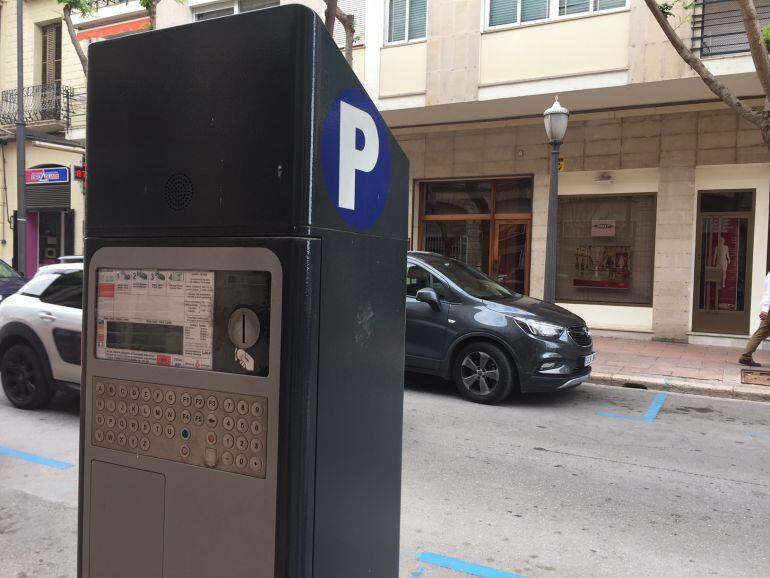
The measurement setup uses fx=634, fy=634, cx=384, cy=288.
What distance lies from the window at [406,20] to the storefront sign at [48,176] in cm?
1216

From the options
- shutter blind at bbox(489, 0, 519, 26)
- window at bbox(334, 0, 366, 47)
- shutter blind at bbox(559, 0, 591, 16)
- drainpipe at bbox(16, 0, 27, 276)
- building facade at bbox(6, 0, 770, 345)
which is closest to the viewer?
building facade at bbox(6, 0, 770, 345)

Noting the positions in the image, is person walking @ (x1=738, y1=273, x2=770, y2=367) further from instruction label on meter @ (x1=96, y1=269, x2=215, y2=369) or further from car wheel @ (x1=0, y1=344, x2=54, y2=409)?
instruction label on meter @ (x1=96, y1=269, x2=215, y2=369)

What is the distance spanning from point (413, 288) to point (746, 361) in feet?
18.3

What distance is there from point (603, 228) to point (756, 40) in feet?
19.0

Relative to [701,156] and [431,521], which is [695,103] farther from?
[431,521]

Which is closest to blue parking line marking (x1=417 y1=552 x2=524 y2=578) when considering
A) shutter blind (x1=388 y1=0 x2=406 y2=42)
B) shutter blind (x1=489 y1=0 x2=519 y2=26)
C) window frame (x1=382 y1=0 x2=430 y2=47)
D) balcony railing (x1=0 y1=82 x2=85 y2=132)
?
shutter blind (x1=489 y1=0 x2=519 y2=26)

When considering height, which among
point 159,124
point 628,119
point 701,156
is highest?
point 628,119

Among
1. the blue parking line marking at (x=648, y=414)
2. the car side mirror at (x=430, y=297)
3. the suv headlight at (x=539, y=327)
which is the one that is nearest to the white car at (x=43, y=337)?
the car side mirror at (x=430, y=297)

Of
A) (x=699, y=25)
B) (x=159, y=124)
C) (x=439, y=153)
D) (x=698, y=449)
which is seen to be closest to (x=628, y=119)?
(x=699, y=25)

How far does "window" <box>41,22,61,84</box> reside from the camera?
803 inches

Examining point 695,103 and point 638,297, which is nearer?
point 695,103

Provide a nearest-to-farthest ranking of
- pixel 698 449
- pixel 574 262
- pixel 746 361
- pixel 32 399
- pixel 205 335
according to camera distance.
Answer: pixel 205 335
pixel 698 449
pixel 32 399
pixel 746 361
pixel 574 262

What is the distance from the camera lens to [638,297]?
12.9m

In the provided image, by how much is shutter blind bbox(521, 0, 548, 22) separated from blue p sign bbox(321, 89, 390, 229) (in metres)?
11.9
